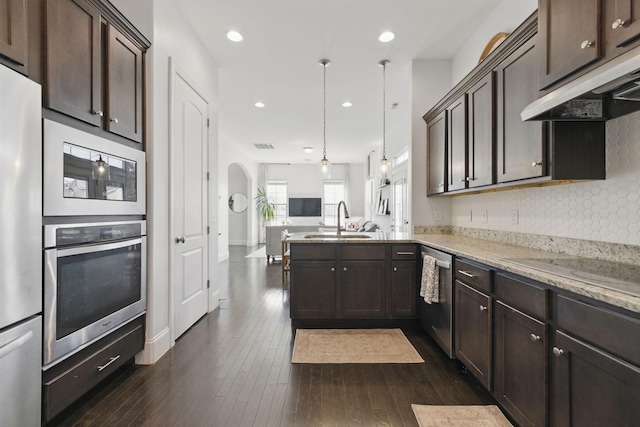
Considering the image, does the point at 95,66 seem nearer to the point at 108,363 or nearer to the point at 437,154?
the point at 108,363

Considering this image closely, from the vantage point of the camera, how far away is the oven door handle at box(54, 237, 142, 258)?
1.62m

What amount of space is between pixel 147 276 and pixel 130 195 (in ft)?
2.14

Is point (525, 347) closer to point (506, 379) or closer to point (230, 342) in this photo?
point (506, 379)

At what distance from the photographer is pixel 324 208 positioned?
11047mm

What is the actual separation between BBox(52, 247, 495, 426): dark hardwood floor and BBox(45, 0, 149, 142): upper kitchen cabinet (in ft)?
5.70

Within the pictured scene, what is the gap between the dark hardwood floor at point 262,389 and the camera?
1.76 meters

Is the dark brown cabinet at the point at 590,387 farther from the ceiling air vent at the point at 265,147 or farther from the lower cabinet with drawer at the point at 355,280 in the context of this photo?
the ceiling air vent at the point at 265,147

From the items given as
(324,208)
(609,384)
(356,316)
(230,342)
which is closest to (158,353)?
(230,342)

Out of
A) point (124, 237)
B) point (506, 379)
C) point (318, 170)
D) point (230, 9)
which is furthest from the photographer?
point (318, 170)

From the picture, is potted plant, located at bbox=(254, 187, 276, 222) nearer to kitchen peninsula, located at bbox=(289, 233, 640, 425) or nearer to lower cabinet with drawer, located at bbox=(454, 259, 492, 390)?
kitchen peninsula, located at bbox=(289, 233, 640, 425)

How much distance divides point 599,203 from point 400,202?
4581 millimetres

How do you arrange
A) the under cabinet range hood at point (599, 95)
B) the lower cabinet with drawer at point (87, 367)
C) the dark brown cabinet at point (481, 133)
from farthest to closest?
the dark brown cabinet at point (481, 133) < the lower cabinet with drawer at point (87, 367) < the under cabinet range hood at point (599, 95)

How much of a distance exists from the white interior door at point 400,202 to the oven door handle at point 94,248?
465 cm

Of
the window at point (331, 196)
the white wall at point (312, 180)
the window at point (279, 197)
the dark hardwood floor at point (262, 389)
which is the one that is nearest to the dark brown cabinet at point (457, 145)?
the dark hardwood floor at point (262, 389)
